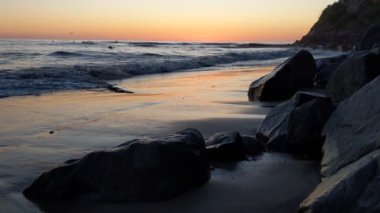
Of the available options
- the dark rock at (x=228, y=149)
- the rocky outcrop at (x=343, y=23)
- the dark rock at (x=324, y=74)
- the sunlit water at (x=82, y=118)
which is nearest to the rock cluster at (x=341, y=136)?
the dark rock at (x=228, y=149)

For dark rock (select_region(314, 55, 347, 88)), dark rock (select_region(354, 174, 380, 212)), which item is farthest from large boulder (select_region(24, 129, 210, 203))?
dark rock (select_region(314, 55, 347, 88))

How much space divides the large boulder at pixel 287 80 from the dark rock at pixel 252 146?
147 inches

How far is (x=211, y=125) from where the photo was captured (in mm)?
6277

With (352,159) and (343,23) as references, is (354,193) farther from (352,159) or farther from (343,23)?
(343,23)

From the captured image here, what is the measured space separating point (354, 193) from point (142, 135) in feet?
11.3

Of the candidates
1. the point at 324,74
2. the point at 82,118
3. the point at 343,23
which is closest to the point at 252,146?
the point at 82,118

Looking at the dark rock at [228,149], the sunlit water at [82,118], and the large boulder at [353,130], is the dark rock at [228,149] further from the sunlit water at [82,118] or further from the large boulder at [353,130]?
the sunlit water at [82,118]

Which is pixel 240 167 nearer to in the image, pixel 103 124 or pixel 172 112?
pixel 103 124

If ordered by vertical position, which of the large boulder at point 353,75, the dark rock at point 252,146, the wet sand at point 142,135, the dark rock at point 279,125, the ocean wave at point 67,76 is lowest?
the ocean wave at point 67,76

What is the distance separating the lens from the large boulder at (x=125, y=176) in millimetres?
3555

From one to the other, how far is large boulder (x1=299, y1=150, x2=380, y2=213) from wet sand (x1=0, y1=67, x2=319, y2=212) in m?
0.57

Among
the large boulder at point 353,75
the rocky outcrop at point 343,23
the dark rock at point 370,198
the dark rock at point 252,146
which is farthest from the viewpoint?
the rocky outcrop at point 343,23

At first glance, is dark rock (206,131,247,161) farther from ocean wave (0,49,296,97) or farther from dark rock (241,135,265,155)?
ocean wave (0,49,296,97)

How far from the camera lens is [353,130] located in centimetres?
366
